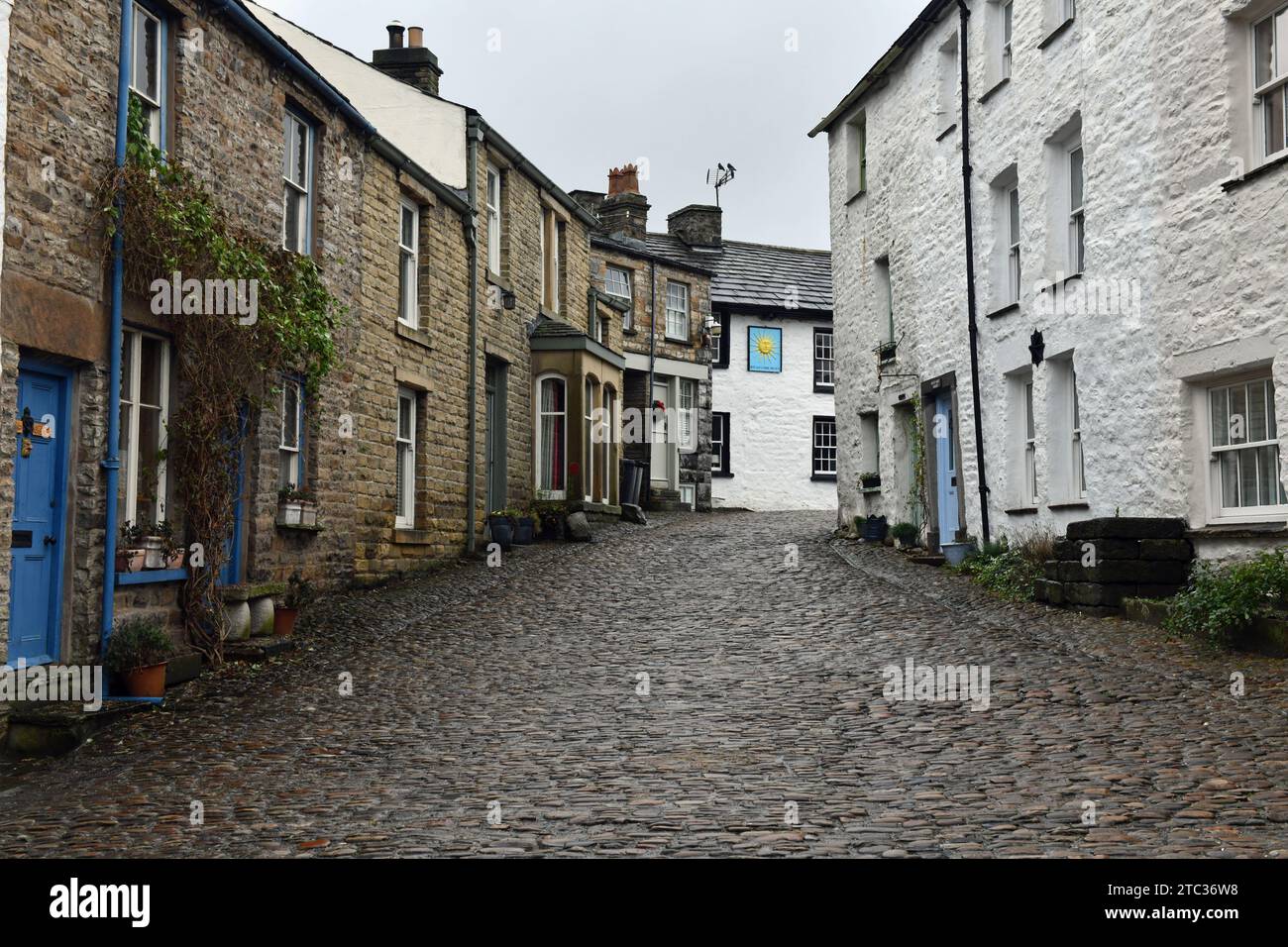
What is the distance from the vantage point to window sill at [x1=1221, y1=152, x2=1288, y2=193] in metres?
11.0

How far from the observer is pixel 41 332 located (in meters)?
8.88

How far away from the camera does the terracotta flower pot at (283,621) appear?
1220cm

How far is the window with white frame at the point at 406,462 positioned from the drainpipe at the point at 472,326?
173 centimetres

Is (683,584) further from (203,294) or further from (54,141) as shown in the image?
(54,141)

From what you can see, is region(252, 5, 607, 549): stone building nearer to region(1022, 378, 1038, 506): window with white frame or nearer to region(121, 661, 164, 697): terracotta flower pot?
region(121, 661, 164, 697): terracotta flower pot

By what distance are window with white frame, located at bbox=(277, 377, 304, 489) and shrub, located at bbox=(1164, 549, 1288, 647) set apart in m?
8.86

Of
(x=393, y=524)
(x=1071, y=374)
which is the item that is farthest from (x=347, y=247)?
(x=1071, y=374)

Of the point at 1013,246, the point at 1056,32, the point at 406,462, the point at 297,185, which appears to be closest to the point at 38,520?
the point at 297,185

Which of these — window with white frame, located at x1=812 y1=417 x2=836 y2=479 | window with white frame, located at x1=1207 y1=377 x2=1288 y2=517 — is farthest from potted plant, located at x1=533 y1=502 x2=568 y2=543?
window with white frame, located at x1=812 y1=417 x2=836 y2=479

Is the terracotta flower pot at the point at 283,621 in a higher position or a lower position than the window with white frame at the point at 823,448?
lower

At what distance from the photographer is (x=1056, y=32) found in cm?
1512

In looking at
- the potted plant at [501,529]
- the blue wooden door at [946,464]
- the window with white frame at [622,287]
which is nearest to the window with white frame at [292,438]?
the potted plant at [501,529]

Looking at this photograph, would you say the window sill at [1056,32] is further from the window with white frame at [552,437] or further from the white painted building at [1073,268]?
the window with white frame at [552,437]
